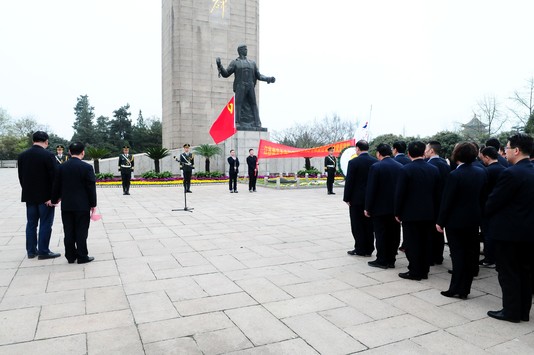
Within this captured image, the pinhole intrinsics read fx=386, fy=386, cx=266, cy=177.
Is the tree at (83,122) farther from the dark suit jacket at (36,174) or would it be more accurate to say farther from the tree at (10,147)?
the dark suit jacket at (36,174)

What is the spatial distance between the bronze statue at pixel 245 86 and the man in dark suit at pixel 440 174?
1486 cm

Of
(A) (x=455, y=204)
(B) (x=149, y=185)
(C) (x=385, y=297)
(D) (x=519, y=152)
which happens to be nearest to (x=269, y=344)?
(C) (x=385, y=297)

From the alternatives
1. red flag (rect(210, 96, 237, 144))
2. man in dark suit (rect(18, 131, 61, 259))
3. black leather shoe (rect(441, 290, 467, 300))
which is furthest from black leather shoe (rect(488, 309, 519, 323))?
red flag (rect(210, 96, 237, 144))

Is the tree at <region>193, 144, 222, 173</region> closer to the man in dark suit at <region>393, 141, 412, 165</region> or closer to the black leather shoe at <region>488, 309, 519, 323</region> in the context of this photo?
the man in dark suit at <region>393, 141, 412, 165</region>

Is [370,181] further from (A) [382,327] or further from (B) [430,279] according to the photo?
(A) [382,327]

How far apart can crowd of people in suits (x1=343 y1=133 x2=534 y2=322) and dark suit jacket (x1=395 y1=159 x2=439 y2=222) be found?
0.04 ft

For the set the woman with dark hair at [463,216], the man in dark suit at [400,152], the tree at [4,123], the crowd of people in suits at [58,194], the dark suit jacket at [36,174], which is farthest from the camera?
the tree at [4,123]

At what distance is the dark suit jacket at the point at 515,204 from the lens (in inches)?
128

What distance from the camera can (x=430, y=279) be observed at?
4.59 meters

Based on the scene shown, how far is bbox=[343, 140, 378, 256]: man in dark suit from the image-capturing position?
218 inches

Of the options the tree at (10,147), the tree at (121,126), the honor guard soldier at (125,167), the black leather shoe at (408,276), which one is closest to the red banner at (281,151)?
the honor guard soldier at (125,167)

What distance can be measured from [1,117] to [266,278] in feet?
214

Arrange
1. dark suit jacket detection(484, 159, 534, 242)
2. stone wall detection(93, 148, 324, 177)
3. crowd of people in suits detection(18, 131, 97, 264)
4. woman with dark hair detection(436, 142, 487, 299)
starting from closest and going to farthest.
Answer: dark suit jacket detection(484, 159, 534, 242) < woman with dark hair detection(436, 142, 487, 299) < crowd of people in suits detection(18, 131, 97, 264) < stone wall detection(93, 148, 324, 177)

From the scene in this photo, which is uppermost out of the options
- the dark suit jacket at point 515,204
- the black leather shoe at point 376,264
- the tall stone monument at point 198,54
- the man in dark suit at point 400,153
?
the tall stone monument at point 198,54
